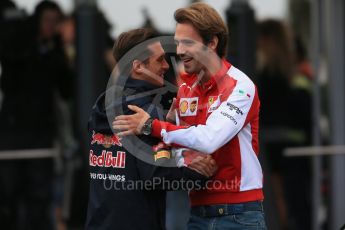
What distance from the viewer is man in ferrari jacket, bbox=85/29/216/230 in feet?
12.3

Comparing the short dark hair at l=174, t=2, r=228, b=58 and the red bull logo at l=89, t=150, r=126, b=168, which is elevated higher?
the short dark hair at l=174, t=2, r=228, b=58

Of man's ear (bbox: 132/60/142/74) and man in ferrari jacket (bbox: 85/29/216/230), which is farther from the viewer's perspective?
man's ear (bbox: 132/60/142/74)

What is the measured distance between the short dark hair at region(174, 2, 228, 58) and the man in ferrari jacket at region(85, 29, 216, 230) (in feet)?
0.58

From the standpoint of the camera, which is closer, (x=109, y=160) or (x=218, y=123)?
(x=218, y=123)

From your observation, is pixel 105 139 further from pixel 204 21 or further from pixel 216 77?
pixel 204 21

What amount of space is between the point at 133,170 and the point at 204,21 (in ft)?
2.19

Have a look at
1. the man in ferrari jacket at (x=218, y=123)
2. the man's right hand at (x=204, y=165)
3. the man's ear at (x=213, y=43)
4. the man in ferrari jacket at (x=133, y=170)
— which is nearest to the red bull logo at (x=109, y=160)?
the man in ferrari jacket at (x=133, y=170)

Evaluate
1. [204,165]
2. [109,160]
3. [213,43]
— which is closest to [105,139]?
[109,160]

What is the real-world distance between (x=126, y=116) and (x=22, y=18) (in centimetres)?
316

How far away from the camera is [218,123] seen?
3719 mm

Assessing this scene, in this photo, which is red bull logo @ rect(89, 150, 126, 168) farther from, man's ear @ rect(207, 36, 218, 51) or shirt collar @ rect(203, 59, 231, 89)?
man's ear @ rect(207, 36, 218, 51)

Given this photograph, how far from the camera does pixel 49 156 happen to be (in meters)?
6.84

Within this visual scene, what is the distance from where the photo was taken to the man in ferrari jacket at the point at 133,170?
376 centimetres

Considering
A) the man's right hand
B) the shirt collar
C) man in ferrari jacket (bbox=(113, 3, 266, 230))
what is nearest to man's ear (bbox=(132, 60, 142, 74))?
man in ferrari jacket (bbox=(113, 3, 266, 230))
